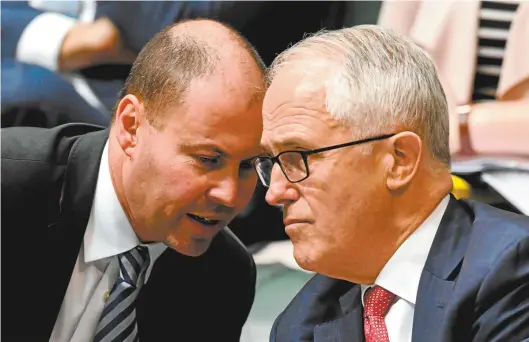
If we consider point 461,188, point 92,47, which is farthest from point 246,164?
point 92,47

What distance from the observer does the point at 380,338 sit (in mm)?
1342

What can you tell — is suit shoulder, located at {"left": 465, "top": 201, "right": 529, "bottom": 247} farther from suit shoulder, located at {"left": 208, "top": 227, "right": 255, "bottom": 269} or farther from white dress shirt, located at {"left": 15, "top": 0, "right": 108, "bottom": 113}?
white dress shirt, located at {"left": 15, "top": 0, "right": 108, "bottom": 113}

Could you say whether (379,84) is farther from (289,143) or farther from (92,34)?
(92,34)

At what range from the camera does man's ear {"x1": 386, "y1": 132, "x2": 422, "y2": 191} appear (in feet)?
4.30

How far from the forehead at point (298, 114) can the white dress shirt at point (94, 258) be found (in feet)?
1.76

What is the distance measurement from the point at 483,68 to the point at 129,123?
887mm

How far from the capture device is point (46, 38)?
2.26 metres

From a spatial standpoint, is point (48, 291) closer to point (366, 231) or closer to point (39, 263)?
point (39, 263)

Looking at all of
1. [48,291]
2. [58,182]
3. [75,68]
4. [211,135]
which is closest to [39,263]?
[48,291]

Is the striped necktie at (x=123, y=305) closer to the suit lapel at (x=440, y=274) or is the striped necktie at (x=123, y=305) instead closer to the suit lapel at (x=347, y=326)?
the suit lapel at (x=347, y=326)

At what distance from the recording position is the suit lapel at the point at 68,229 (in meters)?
1.73

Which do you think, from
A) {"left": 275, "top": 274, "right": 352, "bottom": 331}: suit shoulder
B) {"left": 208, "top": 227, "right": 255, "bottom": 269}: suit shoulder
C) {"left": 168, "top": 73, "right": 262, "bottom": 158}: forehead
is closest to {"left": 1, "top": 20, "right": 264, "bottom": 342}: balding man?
{"left": 168, "top": 73, "right": 262, "bottom": 158}: forehead

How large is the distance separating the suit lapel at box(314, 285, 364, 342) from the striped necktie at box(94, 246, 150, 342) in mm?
535

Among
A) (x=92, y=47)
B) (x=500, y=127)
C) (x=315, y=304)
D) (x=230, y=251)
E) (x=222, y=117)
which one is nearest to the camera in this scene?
(x=315, y=304)
